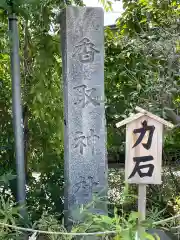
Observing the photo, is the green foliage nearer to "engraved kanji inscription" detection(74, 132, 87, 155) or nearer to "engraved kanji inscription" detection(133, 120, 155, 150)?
"engraved kanji inscription" detection(74, 132, 87, 155)

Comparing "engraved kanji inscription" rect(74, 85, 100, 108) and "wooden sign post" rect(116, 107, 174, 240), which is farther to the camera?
"engraved kanji inscription" rect(74, 85, 100, 108)

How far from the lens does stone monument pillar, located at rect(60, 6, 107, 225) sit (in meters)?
3.63

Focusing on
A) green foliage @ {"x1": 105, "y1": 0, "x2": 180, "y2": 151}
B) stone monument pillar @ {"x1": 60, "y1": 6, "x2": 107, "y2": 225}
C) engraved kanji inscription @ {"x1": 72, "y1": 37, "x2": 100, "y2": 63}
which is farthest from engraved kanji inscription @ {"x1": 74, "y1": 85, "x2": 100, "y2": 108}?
green foliage @ {"x1": 105, "y1": 0, "x2": 180, "y2": 151}

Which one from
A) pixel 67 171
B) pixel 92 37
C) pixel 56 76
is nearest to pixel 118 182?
pixel 67 171

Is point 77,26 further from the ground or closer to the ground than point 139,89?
further from the ground

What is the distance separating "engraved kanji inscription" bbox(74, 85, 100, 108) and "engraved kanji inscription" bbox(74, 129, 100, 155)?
274 millimetres

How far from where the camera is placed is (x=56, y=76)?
4617 millimetres

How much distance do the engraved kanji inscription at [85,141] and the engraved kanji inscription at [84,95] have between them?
274 millimetres

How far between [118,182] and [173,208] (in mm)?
725

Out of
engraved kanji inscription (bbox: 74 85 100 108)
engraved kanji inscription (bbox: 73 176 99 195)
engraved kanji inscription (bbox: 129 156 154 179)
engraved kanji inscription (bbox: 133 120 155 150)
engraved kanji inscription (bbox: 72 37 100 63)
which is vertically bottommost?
engraved kanji inscription (bbox: 73 176 99 195)

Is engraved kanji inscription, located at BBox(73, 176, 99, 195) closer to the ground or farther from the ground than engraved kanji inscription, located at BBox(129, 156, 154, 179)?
closer to the ground

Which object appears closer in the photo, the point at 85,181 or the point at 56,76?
the point at 85,181

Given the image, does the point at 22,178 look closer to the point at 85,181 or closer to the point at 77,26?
the point at 85,181

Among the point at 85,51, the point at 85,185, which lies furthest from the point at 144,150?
the point at 85,51
